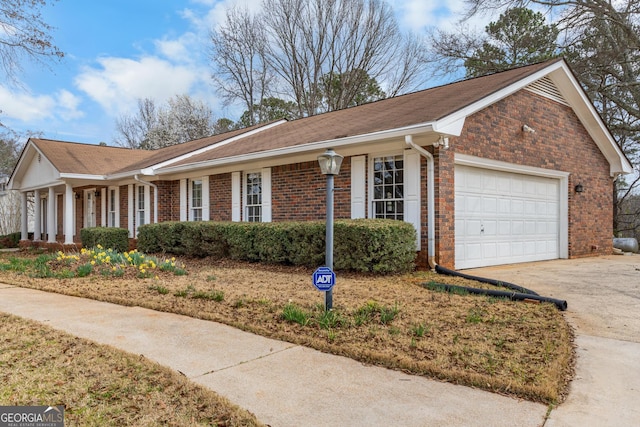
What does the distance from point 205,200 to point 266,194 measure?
3011 millimetres

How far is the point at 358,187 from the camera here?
991 cm

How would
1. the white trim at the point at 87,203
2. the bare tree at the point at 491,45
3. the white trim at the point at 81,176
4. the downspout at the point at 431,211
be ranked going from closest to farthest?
the downspout at the point at 431,211
the white trim at the point at 81,176
the white trim at the point at 87,203
the bare tree at the point at 491,45

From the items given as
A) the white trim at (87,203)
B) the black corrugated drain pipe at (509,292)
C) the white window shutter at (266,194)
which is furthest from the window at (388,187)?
the white trim at (87,203)

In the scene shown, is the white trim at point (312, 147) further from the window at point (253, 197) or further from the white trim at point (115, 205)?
A: the white trim at point (115, 205)

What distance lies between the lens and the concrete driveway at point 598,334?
292 cm

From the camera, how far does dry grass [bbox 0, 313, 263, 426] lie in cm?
277

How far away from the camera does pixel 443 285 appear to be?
6.88 meters

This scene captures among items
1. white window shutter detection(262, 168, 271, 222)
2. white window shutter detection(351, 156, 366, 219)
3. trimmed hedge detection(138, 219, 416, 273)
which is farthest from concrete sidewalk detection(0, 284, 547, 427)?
white window shutter detection(262, 168, 271, 222)

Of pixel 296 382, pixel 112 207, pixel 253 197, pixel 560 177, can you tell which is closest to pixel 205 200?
pixel 253 197

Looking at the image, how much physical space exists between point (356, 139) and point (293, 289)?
3649 millimetres

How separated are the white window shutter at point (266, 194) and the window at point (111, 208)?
8819mm

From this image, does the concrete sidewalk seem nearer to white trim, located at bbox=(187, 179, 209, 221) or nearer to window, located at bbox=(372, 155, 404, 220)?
window, located at bbox=(372, 155, 404, 220)

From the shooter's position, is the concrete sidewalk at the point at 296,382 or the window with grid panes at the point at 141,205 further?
the window with grid panes at the point at 141,205

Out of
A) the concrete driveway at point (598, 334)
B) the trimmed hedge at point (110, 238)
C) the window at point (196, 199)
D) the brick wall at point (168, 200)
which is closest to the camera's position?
the concrete driveway at point (598, 334)
